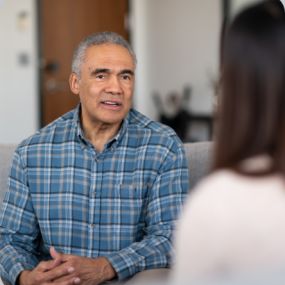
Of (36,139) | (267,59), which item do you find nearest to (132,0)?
(36,139)

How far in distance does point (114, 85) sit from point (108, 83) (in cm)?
2

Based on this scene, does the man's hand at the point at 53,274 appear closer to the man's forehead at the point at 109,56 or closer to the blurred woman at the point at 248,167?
the man's forehead at the point at 109,56

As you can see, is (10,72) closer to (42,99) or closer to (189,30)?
(42,99)

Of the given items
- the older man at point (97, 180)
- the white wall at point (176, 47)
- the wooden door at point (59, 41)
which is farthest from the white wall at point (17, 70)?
the older man at point (97, 180)

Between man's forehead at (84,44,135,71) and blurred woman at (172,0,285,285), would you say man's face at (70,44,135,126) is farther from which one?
blurred woman at (172,0,285,285)

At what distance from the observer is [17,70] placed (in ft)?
18.1

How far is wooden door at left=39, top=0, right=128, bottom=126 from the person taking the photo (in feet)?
18.5

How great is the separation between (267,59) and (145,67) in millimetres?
5541

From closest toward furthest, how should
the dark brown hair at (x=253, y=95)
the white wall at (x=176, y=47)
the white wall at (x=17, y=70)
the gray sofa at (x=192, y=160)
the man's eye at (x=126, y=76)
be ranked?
the dark brown hair at (x=253, y=95) < the man's eye at (x=126, y=76) < the gray sofa at (x=192, y=160) < the white wall at (x=17, y=70) < the white wall at (x=176, y=47)

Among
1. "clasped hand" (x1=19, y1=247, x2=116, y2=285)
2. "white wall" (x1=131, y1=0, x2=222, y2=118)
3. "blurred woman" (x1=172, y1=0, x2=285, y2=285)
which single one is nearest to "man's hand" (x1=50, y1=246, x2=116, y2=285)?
"clasped hand" (x1=19, y1=247, x2=116, y2=285)

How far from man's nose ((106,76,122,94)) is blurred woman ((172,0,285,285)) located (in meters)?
1.10

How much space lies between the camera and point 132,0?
6.27 meters

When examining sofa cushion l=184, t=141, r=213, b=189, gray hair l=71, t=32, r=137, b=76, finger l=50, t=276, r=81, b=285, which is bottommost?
finger l=50, t=276, r=81, b=285

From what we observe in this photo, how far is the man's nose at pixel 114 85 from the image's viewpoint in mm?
2064
